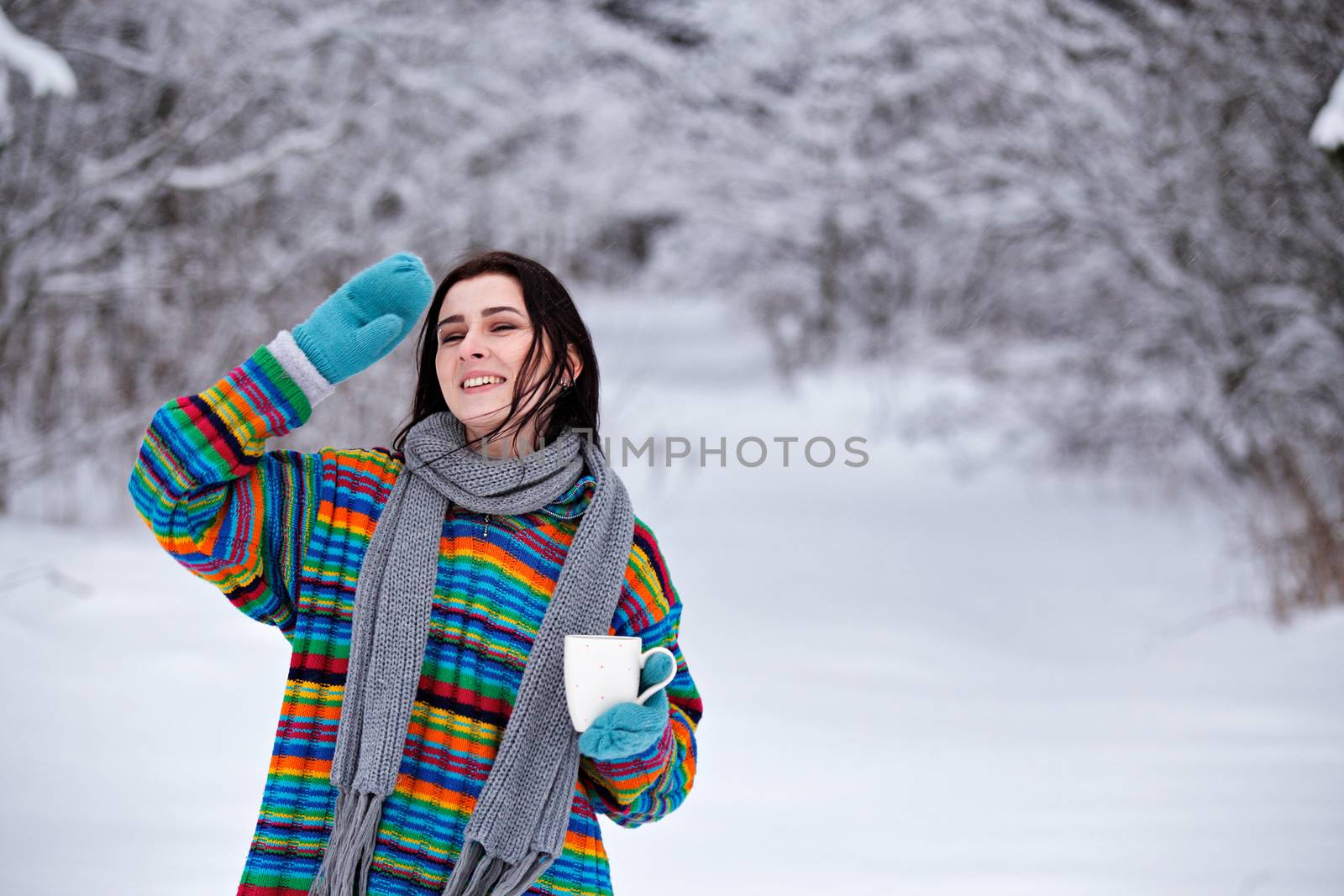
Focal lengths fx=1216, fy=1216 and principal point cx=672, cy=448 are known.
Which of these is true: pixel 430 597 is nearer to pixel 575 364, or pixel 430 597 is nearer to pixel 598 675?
pixel 598 675

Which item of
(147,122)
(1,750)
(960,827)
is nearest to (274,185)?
(147,122)

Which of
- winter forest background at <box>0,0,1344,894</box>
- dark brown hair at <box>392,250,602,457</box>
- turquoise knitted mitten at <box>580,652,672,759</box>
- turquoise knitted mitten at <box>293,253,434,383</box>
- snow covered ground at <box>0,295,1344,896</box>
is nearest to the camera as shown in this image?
turquoise knitted mitten at <box>580,652,672,759</box>

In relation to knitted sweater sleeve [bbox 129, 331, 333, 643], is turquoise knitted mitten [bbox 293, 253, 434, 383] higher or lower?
higher

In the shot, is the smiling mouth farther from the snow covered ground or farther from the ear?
the snow covered ground

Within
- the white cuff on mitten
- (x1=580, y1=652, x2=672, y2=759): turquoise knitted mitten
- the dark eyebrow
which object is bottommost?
(x1=580, y1=652, x2=672, y2=759): turquoise knitted mitten

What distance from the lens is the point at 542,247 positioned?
935 centimetres

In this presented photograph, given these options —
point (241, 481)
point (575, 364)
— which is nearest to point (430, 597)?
point (241, 481)

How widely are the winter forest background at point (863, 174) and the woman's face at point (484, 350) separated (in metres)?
1.87

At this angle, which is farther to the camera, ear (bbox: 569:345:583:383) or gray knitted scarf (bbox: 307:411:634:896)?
ear (bbox: 569:345:583:383)

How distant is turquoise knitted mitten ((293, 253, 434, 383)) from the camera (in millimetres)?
1492

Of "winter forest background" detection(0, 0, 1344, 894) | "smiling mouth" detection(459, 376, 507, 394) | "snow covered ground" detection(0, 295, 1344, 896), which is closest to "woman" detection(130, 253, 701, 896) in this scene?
"smiling mouth" detection(459, 376, 507, 394)

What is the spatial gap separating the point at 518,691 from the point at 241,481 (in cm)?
43

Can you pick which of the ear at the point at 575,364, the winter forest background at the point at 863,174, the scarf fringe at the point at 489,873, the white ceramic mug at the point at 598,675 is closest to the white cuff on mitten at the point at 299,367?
the ear at the point at 575,364

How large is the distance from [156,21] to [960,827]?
6.32 metres
